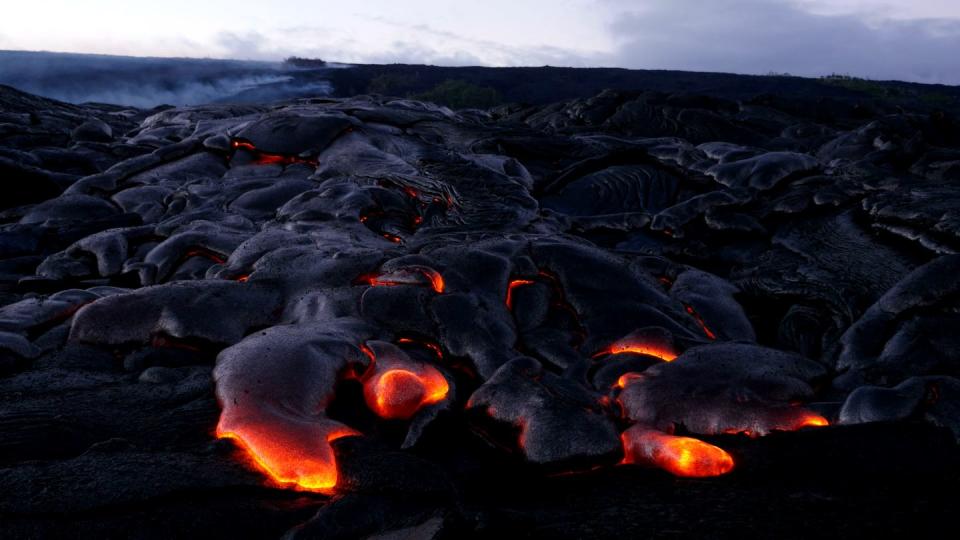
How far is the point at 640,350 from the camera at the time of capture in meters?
3.45

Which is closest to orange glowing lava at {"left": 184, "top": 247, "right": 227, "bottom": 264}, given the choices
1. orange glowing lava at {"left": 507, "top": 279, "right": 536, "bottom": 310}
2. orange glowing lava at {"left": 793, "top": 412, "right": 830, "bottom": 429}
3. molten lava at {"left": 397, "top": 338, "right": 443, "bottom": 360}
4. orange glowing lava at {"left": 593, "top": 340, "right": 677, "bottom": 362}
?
molten lava at {"left": 397, "top": 338, "right": 443, "bottom": 360}

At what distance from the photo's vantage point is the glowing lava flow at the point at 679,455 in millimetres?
2445

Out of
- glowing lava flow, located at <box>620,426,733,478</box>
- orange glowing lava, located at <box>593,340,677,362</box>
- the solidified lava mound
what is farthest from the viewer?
orange glowing lava, located at <box>593,340,677,362</box>

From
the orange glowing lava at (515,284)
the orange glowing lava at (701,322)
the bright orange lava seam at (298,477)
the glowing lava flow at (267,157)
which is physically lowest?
the bright orange lava seam at (298,477)

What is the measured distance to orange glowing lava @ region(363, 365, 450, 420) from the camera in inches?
113

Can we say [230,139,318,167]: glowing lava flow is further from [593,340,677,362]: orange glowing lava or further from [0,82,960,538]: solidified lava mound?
[593,340,677,362]: orange glowing lava

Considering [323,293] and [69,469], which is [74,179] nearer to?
[323,293]

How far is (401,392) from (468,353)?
61 cm

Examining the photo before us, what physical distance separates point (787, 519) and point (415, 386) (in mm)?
1586

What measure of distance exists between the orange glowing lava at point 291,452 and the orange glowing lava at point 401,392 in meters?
0.27

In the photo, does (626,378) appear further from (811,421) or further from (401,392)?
(401,392)

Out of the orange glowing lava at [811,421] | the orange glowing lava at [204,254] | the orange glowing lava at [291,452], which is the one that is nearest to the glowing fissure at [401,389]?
the orange glowing lava at [291,452]

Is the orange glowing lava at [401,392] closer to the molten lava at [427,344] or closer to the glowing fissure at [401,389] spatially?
the glowing fissure at [401,389]

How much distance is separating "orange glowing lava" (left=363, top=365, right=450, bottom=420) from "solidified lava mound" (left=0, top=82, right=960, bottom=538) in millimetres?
17
